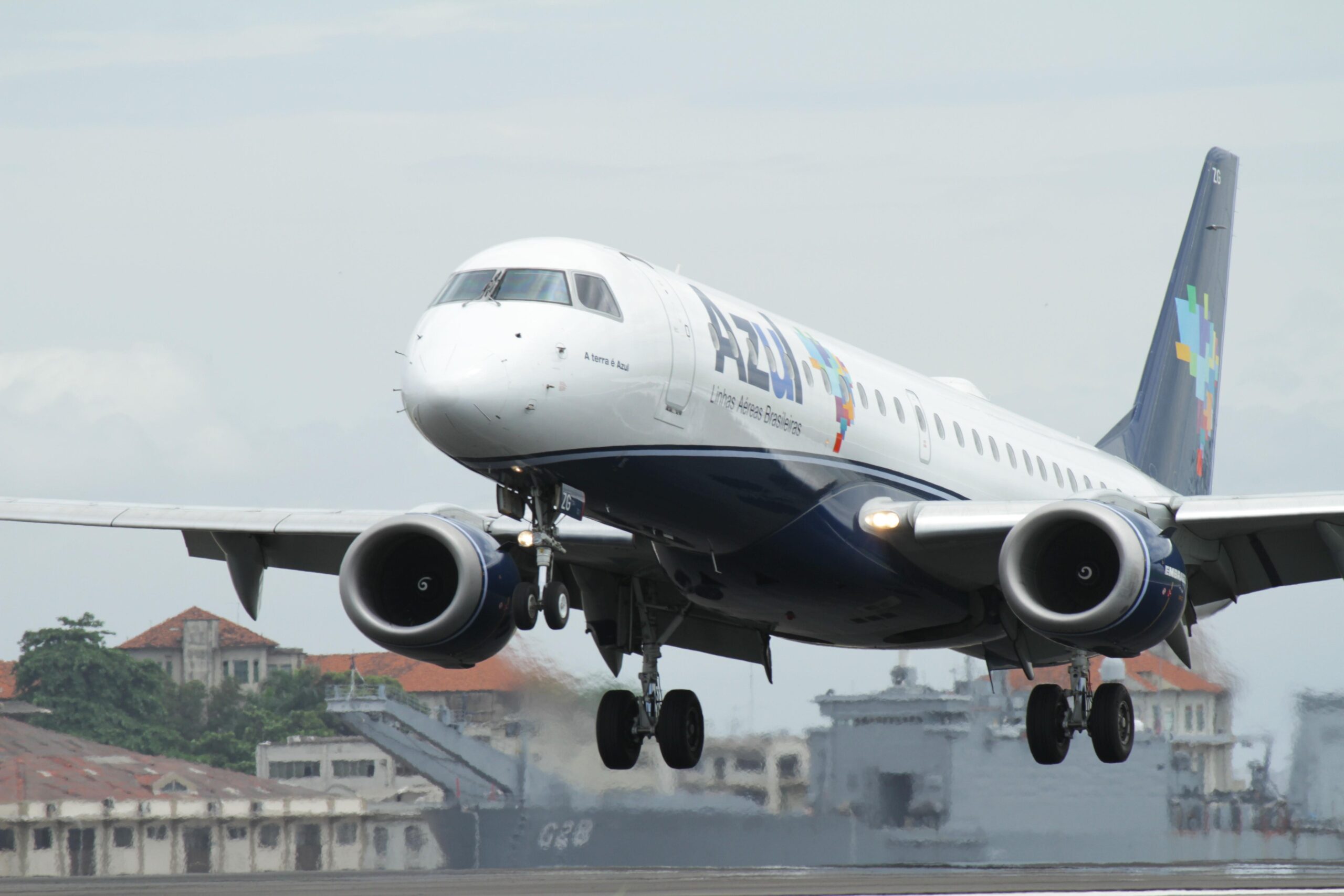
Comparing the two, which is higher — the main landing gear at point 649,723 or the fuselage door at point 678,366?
the fuselage door at point 678,366

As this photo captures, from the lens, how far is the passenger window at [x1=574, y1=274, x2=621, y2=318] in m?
17.2

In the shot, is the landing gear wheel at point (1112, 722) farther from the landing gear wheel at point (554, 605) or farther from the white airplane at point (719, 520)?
the landing gear wheel at point (554, 605)

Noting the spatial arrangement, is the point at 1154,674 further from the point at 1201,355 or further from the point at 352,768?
the point at 352,768

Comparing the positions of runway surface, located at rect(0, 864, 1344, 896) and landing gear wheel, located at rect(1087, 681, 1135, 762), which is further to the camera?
landing gear wheel, located at rect(1087, 681, 1135, 762)

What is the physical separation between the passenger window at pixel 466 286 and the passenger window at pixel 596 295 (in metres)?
0.77

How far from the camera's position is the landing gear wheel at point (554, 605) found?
56.6ft

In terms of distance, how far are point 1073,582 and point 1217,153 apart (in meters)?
17.8

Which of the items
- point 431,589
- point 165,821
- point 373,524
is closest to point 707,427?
point 431,589

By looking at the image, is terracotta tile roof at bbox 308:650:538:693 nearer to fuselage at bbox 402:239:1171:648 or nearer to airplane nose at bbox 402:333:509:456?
fuselage at bbox 402:239:1171:648

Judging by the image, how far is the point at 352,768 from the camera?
97.1 feet

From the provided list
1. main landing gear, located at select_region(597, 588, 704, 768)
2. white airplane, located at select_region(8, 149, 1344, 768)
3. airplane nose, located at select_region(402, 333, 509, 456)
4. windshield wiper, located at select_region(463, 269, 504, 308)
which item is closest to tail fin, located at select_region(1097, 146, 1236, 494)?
white airplane, located at select_region(8, 149, 1344, 768)

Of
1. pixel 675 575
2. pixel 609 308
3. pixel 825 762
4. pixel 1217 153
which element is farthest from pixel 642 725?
pixel 1217 153

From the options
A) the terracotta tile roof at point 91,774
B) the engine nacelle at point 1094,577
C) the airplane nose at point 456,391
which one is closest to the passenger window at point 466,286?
the airplane nose at point 456,391

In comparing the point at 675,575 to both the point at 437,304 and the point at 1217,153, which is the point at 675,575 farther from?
the point at 1217,153
